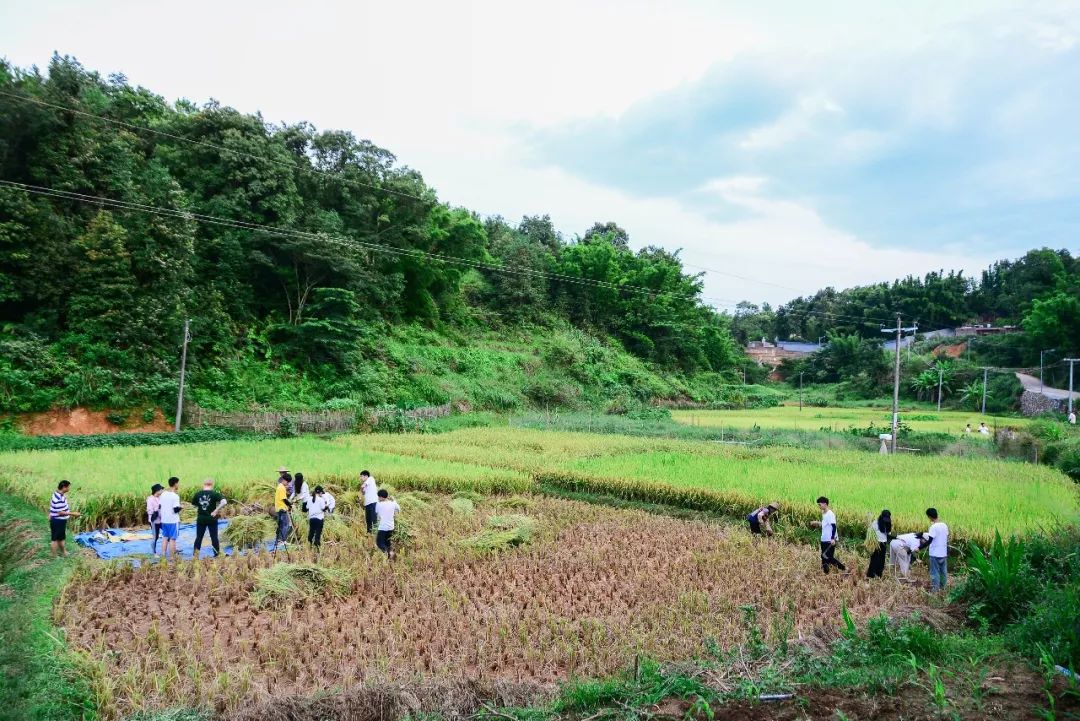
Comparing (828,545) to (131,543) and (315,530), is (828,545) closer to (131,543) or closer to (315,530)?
(315,530)

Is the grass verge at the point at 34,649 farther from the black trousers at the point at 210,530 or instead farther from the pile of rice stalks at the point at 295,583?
the pile of rice stalks at the point at 295,583

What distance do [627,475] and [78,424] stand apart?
62.8ft

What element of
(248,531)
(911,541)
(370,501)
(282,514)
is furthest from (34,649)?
(911,541)

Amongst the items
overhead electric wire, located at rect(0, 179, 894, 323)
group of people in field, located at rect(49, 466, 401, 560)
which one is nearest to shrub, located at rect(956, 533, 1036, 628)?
group of people in field, located at rect(49, 466, 401, 560)

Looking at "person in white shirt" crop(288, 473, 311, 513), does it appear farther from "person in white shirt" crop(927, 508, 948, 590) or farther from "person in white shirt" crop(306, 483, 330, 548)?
"person in white shirt" crop(927, 508, 948, 590)

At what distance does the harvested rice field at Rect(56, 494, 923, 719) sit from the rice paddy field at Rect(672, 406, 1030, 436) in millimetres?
24559

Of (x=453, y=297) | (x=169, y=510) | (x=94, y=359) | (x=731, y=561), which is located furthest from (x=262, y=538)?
(x=453, y=297)

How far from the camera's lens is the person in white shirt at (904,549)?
9352 millimetres

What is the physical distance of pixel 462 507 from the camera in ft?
44.1

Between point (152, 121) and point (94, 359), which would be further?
point (152, 121)

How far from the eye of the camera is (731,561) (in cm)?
978

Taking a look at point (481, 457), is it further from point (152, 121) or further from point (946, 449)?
point (152, 121)

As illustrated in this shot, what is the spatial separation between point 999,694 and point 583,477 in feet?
38.0

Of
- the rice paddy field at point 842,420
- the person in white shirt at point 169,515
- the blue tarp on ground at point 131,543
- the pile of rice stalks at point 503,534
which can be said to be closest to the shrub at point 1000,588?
the pile of rice stalks at point 503,534
